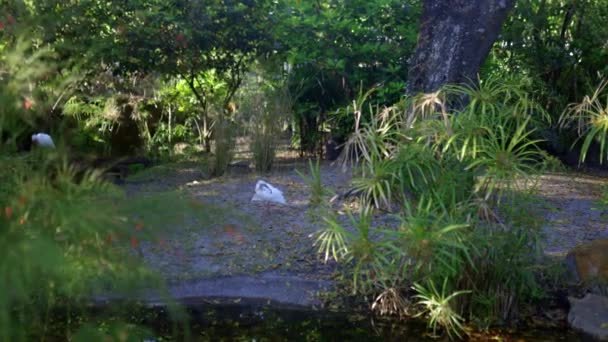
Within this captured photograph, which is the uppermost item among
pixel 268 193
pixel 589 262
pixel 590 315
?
pixel 268 193

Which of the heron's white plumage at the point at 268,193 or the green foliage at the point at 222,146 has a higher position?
the green foliage at the point at 222,146

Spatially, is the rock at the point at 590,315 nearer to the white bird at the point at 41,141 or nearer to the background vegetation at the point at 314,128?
the background vegetation at the point at 314,128

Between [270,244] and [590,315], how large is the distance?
2524 millimetres

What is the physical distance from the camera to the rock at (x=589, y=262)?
18.1 feet

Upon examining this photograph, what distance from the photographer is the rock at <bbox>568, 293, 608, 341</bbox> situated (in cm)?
509

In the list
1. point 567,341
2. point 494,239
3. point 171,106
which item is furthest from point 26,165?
point 171,106

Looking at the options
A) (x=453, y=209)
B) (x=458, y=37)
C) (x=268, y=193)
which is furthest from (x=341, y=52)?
(x=453, y=209)

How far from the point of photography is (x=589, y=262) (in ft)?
18.3

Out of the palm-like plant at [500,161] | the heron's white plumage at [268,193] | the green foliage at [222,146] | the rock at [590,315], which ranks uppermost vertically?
the palm-like plant at [500,161]

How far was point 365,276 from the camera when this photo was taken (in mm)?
5629

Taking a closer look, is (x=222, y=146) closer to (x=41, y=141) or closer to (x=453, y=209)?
(x=453, y=209)

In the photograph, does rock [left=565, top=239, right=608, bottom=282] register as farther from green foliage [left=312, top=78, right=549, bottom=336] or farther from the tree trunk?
the tree trunk

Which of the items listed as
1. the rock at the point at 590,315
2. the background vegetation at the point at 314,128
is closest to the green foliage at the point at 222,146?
the background vegetation at the point at 314,128

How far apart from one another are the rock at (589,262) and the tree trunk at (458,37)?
2.00 meters
